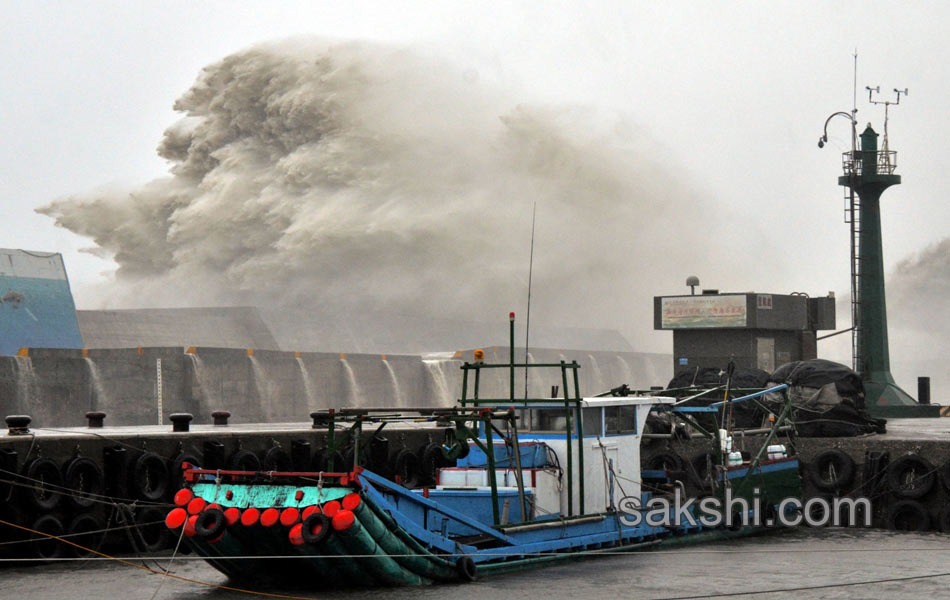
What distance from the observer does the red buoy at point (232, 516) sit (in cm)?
1460

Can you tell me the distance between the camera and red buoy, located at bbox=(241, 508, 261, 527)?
1446 centimetres

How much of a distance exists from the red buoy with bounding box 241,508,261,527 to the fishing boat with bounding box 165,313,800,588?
0.02m

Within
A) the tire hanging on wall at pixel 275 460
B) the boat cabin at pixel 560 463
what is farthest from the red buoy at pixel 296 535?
the tire hanging on wall at pixel 275 460

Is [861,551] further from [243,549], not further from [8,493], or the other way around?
[8,493]

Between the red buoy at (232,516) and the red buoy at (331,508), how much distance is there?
1.07 m

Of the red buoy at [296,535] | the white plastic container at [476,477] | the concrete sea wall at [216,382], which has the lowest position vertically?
the red buoy at [296,535]

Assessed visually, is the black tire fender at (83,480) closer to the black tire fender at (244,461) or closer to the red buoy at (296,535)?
the black tire fender at (244,461)

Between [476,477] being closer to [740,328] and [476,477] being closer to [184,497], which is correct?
[184,497]

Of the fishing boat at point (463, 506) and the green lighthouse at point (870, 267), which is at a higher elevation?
the green lighthouse at point (870, 267)

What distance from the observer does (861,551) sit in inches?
766

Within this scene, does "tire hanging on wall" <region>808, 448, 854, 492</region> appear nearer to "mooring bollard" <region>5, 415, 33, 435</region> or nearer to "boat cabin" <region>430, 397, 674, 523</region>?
"boat cabin" <region>430, 397, 674, 523</region>

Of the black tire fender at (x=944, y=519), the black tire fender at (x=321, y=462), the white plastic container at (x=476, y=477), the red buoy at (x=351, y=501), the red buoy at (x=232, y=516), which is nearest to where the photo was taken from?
the red buoy at (x=351, y=501)

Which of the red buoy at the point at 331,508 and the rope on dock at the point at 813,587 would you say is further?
the rope on dock at the point at 813,587

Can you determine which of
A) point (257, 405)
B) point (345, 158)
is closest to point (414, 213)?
point (345, 158)
